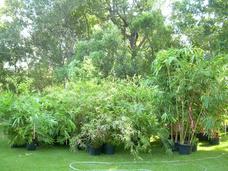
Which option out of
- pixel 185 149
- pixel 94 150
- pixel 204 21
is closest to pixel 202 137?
pixel 185 149

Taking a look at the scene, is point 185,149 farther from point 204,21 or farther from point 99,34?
point 99,34

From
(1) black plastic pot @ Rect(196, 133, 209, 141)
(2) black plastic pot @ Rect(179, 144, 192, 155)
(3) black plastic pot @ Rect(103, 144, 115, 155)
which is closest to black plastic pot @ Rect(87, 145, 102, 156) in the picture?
(3) black plastic pot @ Rect(103, 144, 115, 155)

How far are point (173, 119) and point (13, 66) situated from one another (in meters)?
9.42

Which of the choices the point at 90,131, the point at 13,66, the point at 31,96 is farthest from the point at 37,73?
the point at 90,131

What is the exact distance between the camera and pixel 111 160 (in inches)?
217

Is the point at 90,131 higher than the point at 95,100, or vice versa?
the point at 95,100

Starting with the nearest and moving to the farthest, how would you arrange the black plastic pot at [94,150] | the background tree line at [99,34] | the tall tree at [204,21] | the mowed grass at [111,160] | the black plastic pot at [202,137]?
the mowed grass at [111,160] < the black plastic pot at [94,150] < the black plastic pot at [202,137] < the tall tree at [204,21] < the background tree line at [99,34]

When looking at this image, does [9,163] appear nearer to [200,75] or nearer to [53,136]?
[53,136]

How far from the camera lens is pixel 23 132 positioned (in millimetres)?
6082

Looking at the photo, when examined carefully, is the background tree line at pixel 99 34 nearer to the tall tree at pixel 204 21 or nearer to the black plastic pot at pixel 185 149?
the tall tree at pixel 204 21

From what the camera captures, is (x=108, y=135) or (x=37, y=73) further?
(x=37, y=73)

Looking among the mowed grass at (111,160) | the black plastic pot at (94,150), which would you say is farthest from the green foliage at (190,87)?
the black plastic pot at (94,150)

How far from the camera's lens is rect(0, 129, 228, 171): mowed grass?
499 cm

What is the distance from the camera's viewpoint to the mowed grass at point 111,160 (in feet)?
16.4
